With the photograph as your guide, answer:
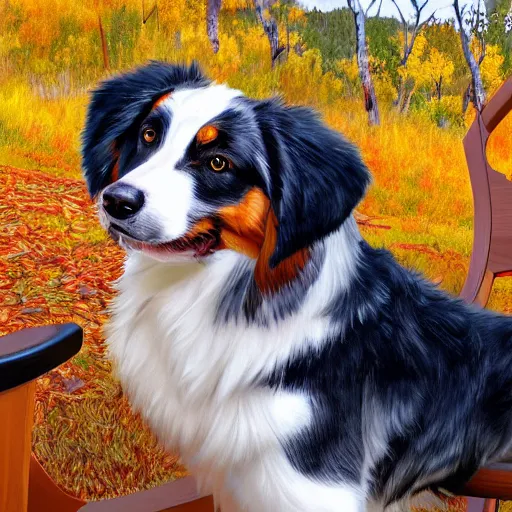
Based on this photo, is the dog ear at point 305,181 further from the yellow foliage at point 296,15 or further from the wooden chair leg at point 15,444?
the yellow foliage at point 296,15

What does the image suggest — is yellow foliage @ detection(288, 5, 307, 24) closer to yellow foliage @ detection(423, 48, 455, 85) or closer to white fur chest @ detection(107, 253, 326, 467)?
yellow foliage @ detection(423, 48, 455, 85)

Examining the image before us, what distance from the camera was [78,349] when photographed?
73cm

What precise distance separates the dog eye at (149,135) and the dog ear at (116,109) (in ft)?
0.13

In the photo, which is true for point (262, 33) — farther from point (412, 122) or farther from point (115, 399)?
point (115, 399)

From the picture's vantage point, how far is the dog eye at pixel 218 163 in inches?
37.4

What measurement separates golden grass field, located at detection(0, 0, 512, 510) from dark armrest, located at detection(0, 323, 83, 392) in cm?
94

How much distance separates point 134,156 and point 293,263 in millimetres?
266

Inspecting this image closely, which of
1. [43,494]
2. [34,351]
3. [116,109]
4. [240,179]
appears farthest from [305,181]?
[43,494]

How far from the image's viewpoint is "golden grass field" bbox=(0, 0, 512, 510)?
1.56 m

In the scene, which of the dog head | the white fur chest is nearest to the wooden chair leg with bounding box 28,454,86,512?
the white fur chest

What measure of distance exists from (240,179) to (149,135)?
0.48 ft

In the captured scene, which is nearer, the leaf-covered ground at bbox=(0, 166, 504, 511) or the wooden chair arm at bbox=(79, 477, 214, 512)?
the wooden chair arm at bbox=(79, 477, 214, 512)

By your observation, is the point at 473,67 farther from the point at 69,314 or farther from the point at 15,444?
the point at 15,444

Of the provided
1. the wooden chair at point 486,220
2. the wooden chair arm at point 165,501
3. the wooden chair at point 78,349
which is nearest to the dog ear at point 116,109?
the wooden chair at point 78,349
